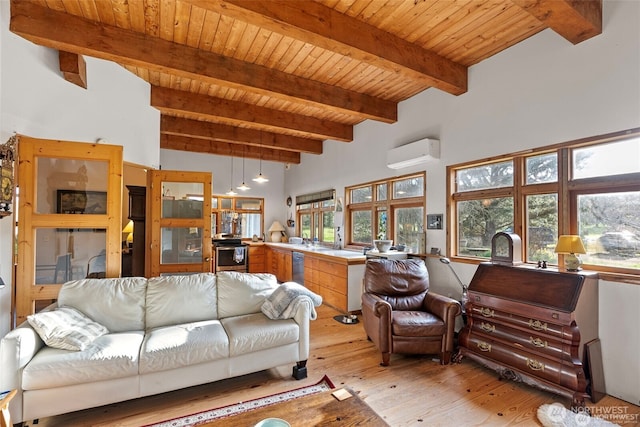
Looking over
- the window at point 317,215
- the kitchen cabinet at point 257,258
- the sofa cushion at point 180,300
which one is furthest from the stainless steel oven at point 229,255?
the sofa cushion at point 180,300

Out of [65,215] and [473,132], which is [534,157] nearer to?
[473,132]

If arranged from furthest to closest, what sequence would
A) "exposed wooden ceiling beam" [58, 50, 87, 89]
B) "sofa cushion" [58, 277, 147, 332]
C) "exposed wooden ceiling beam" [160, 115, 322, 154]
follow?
"exposed wooden ceiling beam" [160, 115, 322, 154] < "exposed wooden ceiling beam" [58, 50, 87, 89] < "sofa cushion" [58, 277, 147, 332]

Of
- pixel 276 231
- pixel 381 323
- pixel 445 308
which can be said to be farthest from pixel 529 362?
pixel 276 231

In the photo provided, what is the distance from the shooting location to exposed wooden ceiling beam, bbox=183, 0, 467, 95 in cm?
223

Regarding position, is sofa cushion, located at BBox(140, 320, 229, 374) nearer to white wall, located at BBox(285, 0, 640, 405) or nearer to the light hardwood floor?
the light hardwood floor

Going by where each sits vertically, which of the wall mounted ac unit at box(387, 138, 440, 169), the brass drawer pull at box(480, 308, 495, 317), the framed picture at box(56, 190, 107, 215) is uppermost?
the wall mounted ac unit at box(387, 138, 440, 169)

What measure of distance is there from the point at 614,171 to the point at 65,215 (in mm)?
4795

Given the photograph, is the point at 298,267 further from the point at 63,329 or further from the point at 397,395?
the point at 63,329

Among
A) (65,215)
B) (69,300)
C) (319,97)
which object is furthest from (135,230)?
(319,97)

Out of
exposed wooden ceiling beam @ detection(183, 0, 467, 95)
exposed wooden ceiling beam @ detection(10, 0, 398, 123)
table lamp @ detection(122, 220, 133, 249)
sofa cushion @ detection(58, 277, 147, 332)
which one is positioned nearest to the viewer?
exposed wooden ceiling beam @ detection(183, 0, 467, 95)

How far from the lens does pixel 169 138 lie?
633 cm

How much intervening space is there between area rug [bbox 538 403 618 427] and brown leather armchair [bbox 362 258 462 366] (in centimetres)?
83

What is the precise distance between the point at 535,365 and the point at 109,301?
138 inches

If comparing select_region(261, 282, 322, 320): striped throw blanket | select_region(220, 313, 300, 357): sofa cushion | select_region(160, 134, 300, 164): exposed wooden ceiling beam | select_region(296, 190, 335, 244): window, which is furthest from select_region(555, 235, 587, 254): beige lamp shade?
select_region(160, 134, 300, 164): exposed wooden ceiling beam
